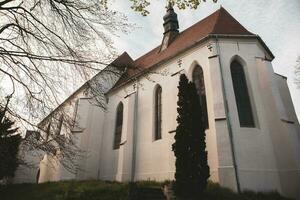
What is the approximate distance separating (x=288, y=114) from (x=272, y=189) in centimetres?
432

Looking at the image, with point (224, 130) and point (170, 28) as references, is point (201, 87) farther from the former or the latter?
point (170, 28)

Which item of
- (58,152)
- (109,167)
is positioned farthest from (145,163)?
(58,152)

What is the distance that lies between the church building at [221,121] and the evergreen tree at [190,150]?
1356 millimetres

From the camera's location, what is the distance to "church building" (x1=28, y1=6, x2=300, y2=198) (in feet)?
35.2

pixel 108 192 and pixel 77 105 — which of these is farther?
pixel 77 105

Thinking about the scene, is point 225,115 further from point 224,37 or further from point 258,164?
point 224,37

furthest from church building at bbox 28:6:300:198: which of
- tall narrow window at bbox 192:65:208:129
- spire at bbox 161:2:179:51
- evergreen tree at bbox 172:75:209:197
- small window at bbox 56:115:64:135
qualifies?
small window at bbox 56:115:64:135

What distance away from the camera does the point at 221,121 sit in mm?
11148

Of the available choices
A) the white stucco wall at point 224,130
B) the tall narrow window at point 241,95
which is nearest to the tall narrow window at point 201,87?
the white stucco wall at point 224,130

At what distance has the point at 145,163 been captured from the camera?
14297 millimetres

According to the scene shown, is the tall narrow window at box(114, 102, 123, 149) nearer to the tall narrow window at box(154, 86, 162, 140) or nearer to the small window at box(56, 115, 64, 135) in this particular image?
the tall narrow window at box(154, 86, 162, 140)

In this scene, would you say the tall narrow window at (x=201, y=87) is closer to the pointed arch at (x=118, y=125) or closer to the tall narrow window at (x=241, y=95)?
the tall narrow window at (x=241, y=95)

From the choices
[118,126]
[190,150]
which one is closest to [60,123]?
[190,150]

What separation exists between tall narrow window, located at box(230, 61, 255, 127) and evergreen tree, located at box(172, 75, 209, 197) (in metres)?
2.90
